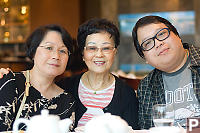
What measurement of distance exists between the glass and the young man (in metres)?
0.62

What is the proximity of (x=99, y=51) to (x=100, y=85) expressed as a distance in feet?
1.00

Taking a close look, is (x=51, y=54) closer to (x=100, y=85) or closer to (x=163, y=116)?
(x=100, y=85)

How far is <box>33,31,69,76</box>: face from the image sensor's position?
1.96 m

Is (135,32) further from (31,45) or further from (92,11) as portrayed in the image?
(92,11)

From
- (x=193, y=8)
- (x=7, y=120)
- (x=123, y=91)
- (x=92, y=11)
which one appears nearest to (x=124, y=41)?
(x=92, y=11)

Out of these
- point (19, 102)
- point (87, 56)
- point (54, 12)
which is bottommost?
Answer: point (19, 102)

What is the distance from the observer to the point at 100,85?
7.82 feet

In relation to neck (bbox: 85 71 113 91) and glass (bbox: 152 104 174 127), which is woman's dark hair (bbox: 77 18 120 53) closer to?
neck (bbox: 85 71 113 91)

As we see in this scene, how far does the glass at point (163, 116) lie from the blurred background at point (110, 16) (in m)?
5.73

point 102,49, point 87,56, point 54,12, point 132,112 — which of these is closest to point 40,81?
point 87,56

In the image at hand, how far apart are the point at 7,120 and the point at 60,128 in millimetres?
711

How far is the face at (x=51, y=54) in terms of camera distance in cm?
196

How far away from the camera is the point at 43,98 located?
201cm

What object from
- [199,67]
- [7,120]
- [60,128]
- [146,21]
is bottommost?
[7,120]
